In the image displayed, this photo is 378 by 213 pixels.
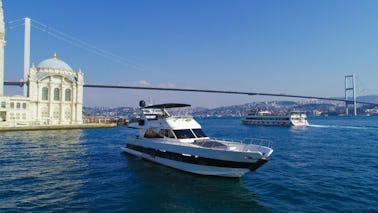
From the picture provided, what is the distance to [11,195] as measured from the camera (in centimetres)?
936

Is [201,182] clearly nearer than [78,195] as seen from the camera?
No

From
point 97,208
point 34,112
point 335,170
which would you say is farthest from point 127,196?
point 34,112

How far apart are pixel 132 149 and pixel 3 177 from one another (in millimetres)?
7841

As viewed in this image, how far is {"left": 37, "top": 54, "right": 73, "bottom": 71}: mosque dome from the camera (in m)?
58.3

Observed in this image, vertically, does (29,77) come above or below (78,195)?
above

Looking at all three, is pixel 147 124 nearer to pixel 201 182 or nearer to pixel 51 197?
pixel 201 182

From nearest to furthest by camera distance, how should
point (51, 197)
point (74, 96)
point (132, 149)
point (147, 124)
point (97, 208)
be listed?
1. point (97, 208)
2. point (51, 197)
3. point (147, 124)
4. point (132, 149)
5. point (74, 96)

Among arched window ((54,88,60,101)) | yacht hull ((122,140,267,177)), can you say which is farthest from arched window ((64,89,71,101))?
yacht hull ((122,140,267,177))

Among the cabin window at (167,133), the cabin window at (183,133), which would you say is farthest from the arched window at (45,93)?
the cabin window at (183,133)

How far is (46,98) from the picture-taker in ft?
180

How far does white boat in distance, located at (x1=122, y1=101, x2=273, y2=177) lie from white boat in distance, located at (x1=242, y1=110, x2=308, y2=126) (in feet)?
163

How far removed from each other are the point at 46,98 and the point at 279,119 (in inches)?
2204

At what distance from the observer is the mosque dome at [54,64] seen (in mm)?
58269

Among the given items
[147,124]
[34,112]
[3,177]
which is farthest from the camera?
[34,112]
